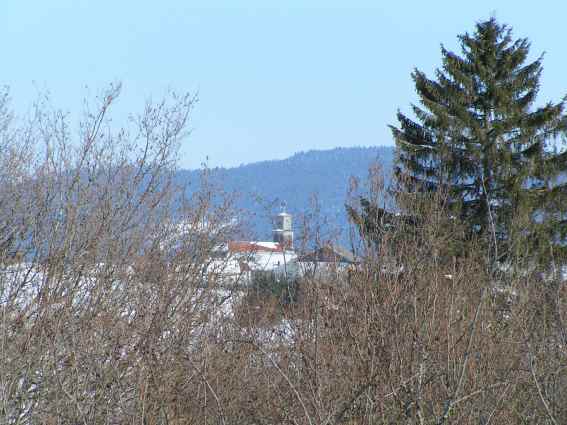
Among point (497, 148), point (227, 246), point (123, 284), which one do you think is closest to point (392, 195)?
point (227, 246)

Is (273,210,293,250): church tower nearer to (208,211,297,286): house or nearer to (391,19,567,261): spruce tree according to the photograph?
(208,211,297,286): house

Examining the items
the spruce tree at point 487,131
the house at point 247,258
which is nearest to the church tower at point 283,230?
the house at point 247,258

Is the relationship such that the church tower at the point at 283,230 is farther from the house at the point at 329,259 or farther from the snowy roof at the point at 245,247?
the house at the point at 329,259

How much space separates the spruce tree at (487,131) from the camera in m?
28.1

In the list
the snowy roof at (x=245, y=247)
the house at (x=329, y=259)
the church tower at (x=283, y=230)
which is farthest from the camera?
the snowy roof at (x=245, y=247)

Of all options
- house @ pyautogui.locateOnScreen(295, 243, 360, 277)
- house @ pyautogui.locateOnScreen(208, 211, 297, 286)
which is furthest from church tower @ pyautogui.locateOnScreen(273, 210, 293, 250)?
house @ pyautogui.locateOnScreen(295, 243, 360, 277)

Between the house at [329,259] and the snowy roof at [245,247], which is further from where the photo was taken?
the snowy roof at [245,247]

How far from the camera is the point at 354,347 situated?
632cm

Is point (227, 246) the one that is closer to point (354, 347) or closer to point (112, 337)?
point (112, 337)

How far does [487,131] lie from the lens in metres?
28.9

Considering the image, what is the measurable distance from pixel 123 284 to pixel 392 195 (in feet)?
15.0

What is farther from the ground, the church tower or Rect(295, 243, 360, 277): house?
the church tower

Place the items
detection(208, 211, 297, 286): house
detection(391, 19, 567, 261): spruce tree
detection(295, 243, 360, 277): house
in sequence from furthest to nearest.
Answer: detection(391, 19, 567, 261): spruce tree, detection(208, 211, 297, 286): house, detection(295, 243, 360, 277): house

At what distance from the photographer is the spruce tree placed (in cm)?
2811
